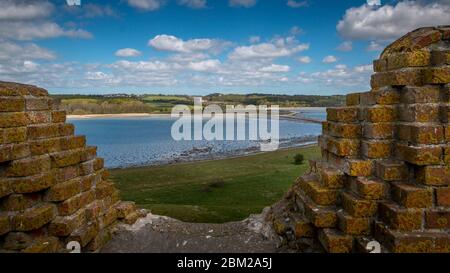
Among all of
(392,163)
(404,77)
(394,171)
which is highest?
(404,77)

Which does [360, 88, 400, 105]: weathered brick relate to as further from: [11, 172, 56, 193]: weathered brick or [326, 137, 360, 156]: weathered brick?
[11, 172, 56, 193]: weathered brick

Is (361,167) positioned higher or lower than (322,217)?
higher

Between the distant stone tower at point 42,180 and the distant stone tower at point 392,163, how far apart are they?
146 inches

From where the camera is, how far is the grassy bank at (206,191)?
12.3 metres

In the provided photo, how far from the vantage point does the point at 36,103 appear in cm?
546

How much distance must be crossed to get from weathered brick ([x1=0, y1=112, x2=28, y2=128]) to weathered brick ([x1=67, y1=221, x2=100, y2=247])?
1.97 meters

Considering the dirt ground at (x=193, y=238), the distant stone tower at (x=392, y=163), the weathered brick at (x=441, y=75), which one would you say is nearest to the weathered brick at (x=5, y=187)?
the dirt ground at (x=193, y=238)

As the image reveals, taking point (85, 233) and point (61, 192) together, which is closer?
point (61, 192)

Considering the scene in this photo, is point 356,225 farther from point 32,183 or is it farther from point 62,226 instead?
point 32,183

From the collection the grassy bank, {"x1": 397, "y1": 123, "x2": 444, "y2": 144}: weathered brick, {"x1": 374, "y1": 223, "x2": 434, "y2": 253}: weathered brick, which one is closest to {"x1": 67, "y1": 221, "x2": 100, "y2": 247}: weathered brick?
{"x1": 374, "y1": 223, "x2": 434, "y2": 253}: weathered brick

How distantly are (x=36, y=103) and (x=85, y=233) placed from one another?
2.28 metres

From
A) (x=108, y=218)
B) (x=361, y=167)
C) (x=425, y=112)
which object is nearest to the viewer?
(x=425, y=112)

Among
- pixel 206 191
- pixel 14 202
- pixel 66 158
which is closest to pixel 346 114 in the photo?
pixel 66 158
